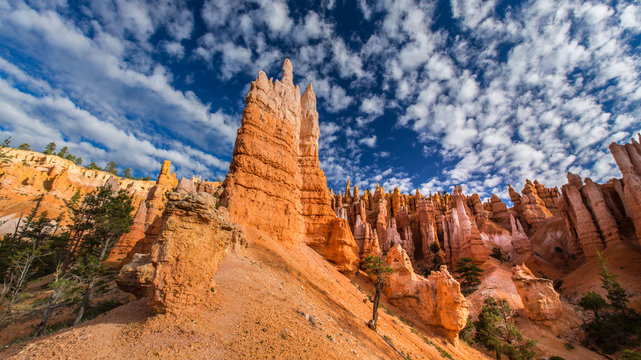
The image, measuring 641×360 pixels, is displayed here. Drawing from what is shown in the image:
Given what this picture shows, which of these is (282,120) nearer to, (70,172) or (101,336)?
(101,336)

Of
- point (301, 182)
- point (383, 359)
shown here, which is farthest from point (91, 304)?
point (301, 182)

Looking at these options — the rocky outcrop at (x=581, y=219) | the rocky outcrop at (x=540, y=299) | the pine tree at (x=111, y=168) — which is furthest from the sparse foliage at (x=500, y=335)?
the pine tree at (x=111, y=168)

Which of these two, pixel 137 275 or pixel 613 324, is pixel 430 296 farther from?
pixel 137 275

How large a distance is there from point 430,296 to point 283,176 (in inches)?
847

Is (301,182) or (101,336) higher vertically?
(301,182)

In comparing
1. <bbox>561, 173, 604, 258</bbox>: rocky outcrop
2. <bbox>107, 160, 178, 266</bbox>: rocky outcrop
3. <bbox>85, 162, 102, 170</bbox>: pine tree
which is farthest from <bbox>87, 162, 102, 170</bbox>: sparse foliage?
<bbox>561, 173, 604, 258</bbox>: rocky outcrop

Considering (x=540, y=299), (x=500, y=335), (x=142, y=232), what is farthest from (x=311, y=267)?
(x=540, y=299)

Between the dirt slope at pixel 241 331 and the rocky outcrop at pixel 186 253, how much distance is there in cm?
60

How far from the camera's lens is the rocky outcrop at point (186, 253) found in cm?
880

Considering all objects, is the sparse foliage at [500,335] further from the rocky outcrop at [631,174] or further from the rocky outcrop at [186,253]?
the rocky outcrop at [186,253]

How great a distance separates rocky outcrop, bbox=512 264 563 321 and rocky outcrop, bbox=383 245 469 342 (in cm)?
1120

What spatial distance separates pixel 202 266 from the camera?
966 cm

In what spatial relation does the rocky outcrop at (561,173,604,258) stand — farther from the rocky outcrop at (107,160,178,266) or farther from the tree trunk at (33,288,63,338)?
the tree trunk at (33,288,63,338)

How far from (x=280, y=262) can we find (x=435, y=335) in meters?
19.0
